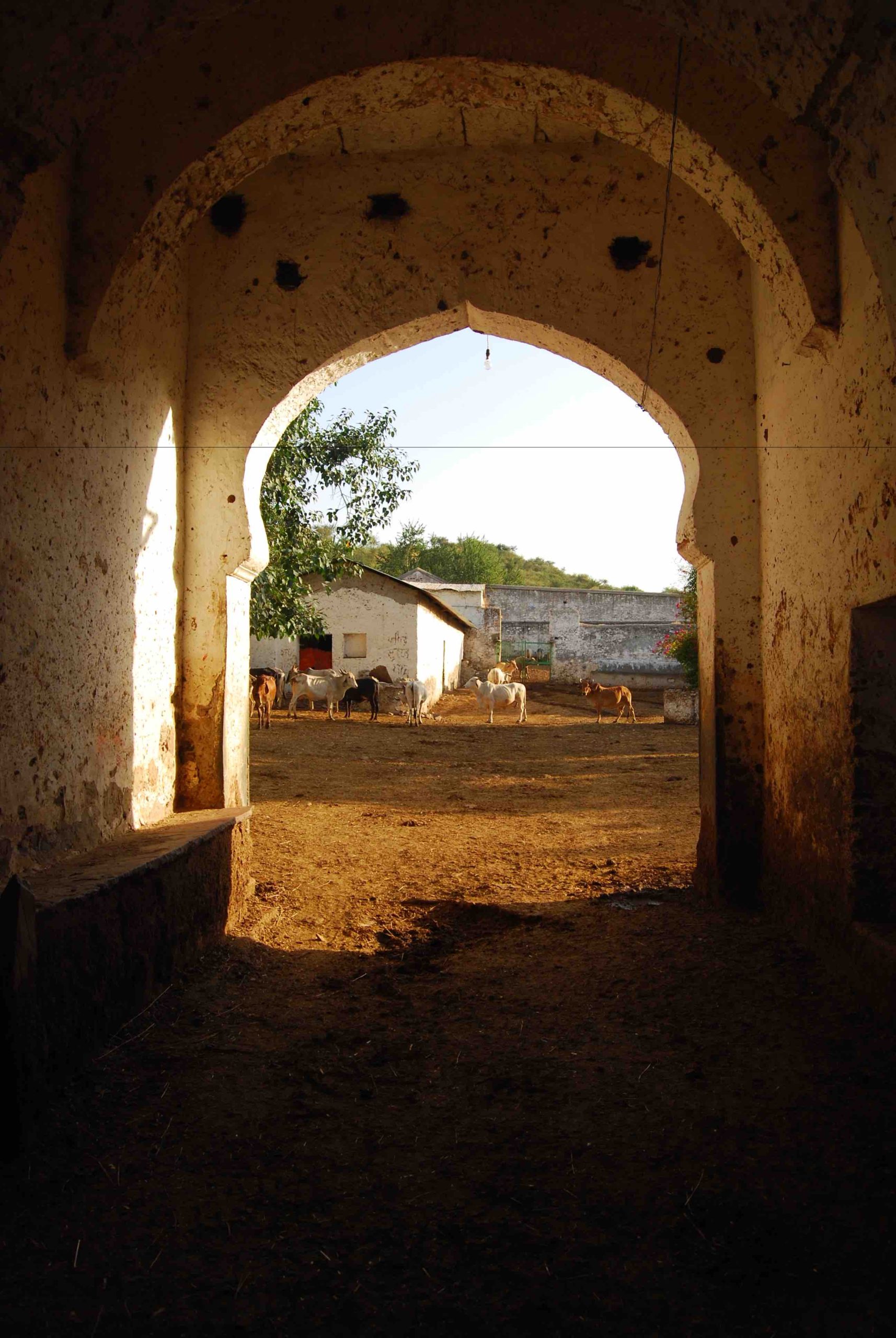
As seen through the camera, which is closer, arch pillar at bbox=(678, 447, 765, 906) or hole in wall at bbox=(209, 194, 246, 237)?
arch pillar at bbox=(678, 447, 765, 906)

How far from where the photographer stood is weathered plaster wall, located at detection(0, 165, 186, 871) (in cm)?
325

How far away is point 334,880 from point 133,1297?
12.2 ft

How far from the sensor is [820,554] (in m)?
3.80

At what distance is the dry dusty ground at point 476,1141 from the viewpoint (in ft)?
6.19

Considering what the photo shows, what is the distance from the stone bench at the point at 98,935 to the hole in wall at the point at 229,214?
3.35m

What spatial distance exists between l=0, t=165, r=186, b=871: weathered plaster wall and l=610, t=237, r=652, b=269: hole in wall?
2.44 metres

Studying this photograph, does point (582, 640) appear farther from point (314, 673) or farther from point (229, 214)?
point (229, 214)

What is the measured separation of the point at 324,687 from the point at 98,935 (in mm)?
16741

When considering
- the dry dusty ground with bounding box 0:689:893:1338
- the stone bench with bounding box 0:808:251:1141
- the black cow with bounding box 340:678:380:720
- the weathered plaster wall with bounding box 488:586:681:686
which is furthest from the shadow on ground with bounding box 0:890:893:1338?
the weathered plaster wall with bounding box 488:586:681:686

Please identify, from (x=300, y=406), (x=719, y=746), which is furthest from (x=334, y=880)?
(x=300, y=406)

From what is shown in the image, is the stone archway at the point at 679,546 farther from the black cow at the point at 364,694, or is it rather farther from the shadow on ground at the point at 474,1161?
the black cow at the point at 364,694

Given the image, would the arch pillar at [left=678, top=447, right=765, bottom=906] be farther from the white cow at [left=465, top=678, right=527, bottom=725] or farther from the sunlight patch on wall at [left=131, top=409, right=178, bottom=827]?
the white cow at [left=465, top=678, right=527, bottom=725]

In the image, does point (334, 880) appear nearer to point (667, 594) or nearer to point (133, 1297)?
point (133, 1297)

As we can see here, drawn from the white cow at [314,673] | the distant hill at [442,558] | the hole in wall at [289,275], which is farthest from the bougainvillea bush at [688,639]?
the distant hill at [442,558]
